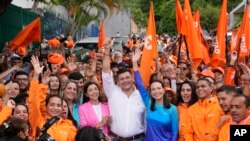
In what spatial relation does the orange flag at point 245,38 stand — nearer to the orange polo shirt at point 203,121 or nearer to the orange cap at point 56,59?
the orange cap at point 56,59

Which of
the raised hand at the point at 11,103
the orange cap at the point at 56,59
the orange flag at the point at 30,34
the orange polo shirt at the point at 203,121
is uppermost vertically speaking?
the orange flag at the point at 30,34

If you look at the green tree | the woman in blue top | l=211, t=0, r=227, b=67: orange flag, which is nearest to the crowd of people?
the woman in blue top

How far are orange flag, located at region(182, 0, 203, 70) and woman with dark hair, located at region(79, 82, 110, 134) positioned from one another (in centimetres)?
347

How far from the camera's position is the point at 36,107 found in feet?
19.8

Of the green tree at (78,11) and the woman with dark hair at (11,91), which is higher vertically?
the green tree at (78,11)

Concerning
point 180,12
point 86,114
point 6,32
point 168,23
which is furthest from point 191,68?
point 168,23

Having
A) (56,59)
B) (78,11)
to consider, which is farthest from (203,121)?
(78,11)

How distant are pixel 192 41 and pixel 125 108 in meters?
4.20

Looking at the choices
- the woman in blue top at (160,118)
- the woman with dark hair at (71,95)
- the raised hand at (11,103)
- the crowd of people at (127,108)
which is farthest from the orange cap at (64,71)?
the woman in blue top at (160,118)

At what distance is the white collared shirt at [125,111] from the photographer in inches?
248

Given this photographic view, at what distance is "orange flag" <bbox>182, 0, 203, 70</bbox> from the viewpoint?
9984 millimetres

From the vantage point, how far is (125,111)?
635 cm

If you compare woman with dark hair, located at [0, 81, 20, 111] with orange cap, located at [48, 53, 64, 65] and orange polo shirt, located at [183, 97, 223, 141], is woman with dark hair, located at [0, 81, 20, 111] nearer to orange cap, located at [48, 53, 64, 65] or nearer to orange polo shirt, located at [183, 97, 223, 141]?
orange polo shirt, located at [183, 97, 223, 141]

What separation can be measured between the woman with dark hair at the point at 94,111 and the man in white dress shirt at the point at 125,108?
96 millimetres
